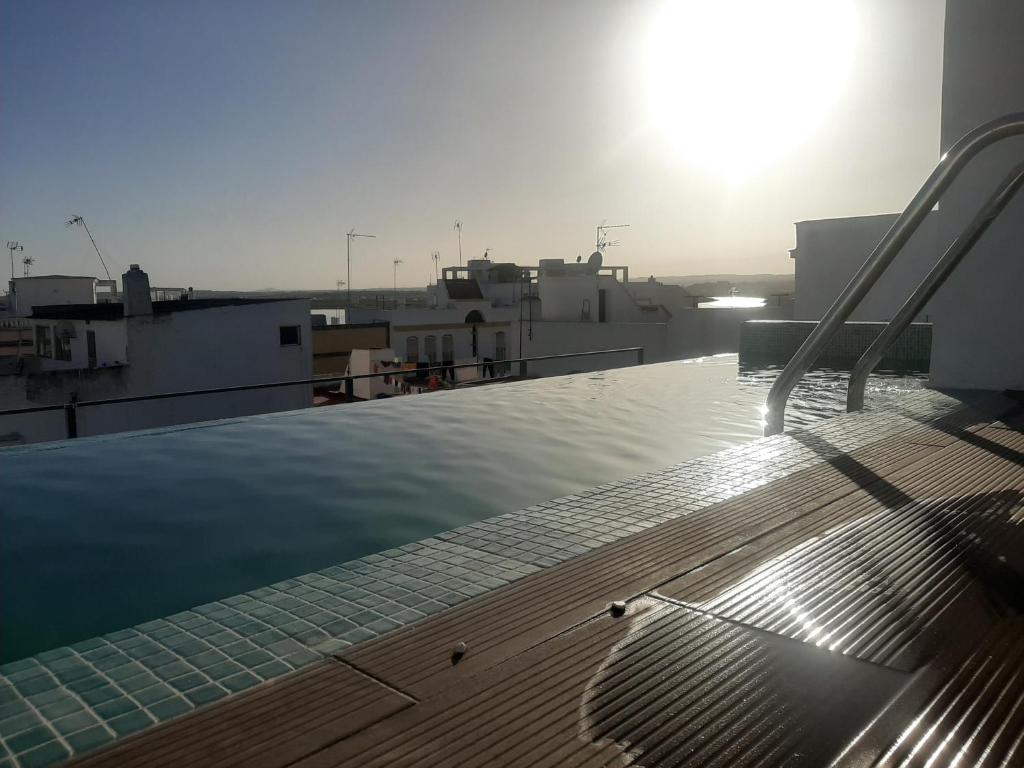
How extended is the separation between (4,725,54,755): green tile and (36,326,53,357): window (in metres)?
26.5

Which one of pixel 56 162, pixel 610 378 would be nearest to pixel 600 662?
pixel 610 378

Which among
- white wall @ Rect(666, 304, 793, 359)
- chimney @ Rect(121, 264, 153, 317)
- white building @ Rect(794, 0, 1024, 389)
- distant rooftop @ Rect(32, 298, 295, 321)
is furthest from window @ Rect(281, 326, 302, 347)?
white building @ Rect(794, 0, 1024, 389)

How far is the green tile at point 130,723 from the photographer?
6.10ft

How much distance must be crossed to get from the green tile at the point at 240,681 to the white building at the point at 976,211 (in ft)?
24.0

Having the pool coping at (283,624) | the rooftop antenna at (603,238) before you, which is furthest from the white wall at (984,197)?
the rooftop antenna at (603,238)

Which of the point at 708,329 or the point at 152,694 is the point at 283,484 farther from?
the point at 708,329

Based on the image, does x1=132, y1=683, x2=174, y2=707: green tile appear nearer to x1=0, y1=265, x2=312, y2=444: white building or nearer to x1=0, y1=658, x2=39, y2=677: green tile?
x1=0, y1=658, x2=39, y2=677: green tile

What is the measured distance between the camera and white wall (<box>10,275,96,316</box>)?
42.5 m

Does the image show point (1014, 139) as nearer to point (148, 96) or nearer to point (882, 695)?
point (882, 695)

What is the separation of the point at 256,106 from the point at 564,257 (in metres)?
39.0

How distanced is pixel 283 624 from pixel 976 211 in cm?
726

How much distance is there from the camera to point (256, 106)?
570 inches

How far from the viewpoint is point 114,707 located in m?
1.98

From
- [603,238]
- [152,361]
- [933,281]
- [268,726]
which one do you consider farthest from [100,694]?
[603,238]
